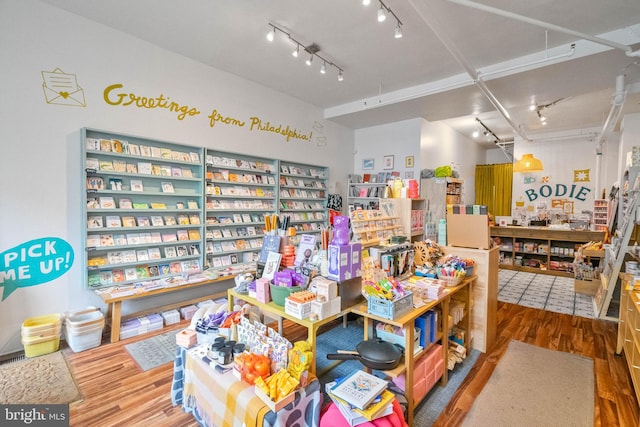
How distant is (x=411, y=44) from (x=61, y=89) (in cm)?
388

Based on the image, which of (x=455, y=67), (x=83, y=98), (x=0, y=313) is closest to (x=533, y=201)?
(x=455, y=67)

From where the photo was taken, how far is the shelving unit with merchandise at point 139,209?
10.8 ft

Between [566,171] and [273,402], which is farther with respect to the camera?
[566,171]

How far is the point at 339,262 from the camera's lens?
Answer: 1992mm

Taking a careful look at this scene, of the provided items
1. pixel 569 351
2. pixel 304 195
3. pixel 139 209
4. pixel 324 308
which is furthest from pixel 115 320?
pixel 569 351

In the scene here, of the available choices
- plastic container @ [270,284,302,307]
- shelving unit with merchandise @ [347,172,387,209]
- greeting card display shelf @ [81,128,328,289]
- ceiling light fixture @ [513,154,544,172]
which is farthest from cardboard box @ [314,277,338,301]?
ceiling light fixture @ [513,154,544,172]

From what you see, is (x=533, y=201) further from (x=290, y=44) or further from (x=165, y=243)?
(x=165, y=243)

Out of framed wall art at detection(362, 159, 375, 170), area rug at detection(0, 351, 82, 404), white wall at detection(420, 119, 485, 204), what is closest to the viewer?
area rug at detection(0, 351, 82, 404)

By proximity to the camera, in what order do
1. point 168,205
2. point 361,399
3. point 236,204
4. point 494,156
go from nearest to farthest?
point 361,399 → point 168,205 → point 236,204 → point 494,156

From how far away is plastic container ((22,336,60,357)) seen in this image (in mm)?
2781

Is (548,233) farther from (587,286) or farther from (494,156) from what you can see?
(494,156)

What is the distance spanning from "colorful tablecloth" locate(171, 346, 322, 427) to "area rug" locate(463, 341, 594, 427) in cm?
127

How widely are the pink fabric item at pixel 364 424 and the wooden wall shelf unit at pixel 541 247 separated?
21.6 feet

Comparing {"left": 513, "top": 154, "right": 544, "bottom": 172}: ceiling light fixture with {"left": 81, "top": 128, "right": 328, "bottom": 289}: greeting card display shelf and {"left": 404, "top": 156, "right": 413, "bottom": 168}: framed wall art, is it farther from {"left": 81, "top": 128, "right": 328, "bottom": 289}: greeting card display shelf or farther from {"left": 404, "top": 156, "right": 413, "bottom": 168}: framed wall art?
{"left": 81, "top": 128, "right": 328, "bottom": 289}: greeting card display shelf
